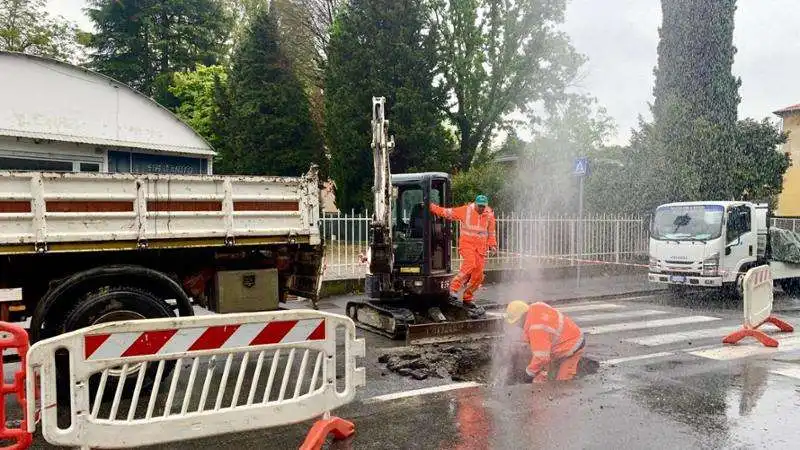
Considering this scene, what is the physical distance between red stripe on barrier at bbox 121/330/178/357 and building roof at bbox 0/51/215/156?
9.88 meters

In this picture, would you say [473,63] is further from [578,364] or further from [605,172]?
[578,364]

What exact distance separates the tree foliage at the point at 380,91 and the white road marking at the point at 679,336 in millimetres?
11835

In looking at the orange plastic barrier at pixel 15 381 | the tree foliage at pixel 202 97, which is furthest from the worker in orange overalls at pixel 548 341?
the tree foliage at pixel 202 97

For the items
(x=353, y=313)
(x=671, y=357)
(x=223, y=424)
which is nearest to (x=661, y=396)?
(x=671, y=357)

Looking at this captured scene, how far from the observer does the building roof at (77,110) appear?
11.9m

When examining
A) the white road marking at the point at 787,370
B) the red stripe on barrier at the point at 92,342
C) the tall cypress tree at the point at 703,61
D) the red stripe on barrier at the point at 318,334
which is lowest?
the white road marking at the point at 787,370

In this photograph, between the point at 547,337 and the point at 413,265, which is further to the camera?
the point at 413,265

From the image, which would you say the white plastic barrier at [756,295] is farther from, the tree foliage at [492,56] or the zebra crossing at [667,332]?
the tree foliage at [492,56]

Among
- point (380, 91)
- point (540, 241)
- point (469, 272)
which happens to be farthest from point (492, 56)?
point (469, 272)

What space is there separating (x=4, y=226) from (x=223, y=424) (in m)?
2.79

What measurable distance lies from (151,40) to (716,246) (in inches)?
1214

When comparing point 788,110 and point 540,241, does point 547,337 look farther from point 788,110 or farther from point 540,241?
point 788,110

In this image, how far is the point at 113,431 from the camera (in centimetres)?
366

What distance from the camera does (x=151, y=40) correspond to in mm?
33125
